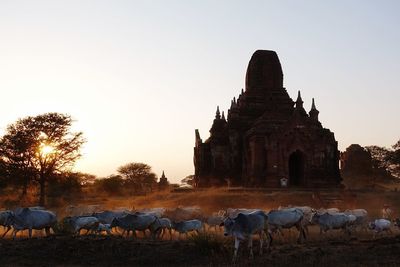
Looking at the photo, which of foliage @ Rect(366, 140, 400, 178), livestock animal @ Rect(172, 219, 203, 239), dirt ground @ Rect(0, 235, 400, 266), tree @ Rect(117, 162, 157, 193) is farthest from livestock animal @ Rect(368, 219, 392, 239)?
tree @ Rect(117, 162, 157, 193)

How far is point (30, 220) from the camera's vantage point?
1833cm

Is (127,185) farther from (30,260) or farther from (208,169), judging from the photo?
(30,260)

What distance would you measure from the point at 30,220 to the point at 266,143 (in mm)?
24098

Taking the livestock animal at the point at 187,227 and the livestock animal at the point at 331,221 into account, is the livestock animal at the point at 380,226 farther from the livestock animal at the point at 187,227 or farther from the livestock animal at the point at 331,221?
the livestock animal at the point at 187,227

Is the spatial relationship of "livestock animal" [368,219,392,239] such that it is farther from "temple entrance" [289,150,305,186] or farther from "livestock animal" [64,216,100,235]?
"temple entrance" [289,150,305,186]

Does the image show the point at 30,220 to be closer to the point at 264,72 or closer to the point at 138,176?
the point at 264,72

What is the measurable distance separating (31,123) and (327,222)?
28.1m

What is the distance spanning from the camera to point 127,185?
68000 millimetres

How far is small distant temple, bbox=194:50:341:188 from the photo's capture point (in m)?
40.0

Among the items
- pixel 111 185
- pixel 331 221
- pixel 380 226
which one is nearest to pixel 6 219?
pixel 331 221

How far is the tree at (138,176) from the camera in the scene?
68.9 meters

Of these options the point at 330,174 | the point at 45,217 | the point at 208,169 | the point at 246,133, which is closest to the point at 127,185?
the point at 208,169

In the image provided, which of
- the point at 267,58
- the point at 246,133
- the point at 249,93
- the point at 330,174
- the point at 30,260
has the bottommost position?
the point at 30,260

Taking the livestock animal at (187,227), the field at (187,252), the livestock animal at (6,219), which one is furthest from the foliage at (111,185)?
the field at (187,252)
